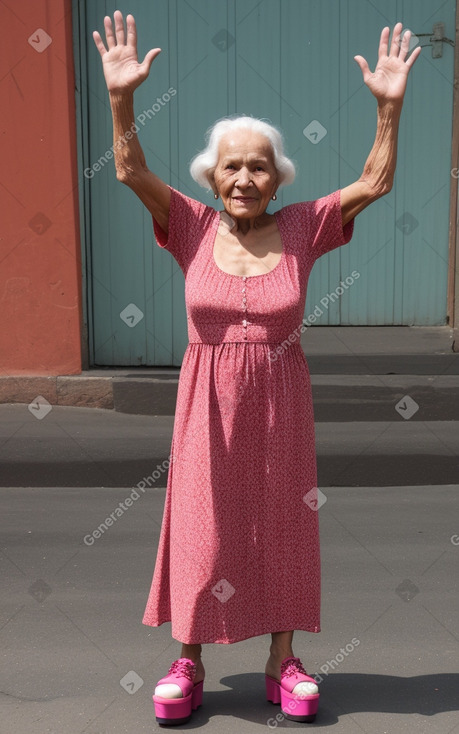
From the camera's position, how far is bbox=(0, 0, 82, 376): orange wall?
789 centimetres

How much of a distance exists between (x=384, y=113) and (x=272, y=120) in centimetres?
507

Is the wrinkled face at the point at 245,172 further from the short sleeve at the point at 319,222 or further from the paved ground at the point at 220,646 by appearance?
the paved ground at the point at 220,646

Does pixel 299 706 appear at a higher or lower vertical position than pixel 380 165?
lower

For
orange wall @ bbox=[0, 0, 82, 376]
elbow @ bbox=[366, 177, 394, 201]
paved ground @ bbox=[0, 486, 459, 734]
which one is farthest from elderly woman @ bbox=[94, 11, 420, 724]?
orange wall @ bbox=[0, 0, 82, 376]

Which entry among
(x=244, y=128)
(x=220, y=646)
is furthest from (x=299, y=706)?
(x=244, y=128)

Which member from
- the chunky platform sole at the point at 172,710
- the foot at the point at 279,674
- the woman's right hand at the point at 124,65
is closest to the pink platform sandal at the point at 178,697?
the chunky platform sole at the point at 172,710

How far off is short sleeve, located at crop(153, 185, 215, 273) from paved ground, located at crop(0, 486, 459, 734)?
146cm

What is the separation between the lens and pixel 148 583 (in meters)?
4.88

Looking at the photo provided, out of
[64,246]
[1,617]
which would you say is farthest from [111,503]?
[64,246]

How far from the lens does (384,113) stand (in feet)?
11.6

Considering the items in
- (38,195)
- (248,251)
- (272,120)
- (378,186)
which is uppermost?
(272,120)

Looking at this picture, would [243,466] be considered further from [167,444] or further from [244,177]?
[167,444]

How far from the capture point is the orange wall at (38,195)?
789 cm

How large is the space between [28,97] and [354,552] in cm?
436
